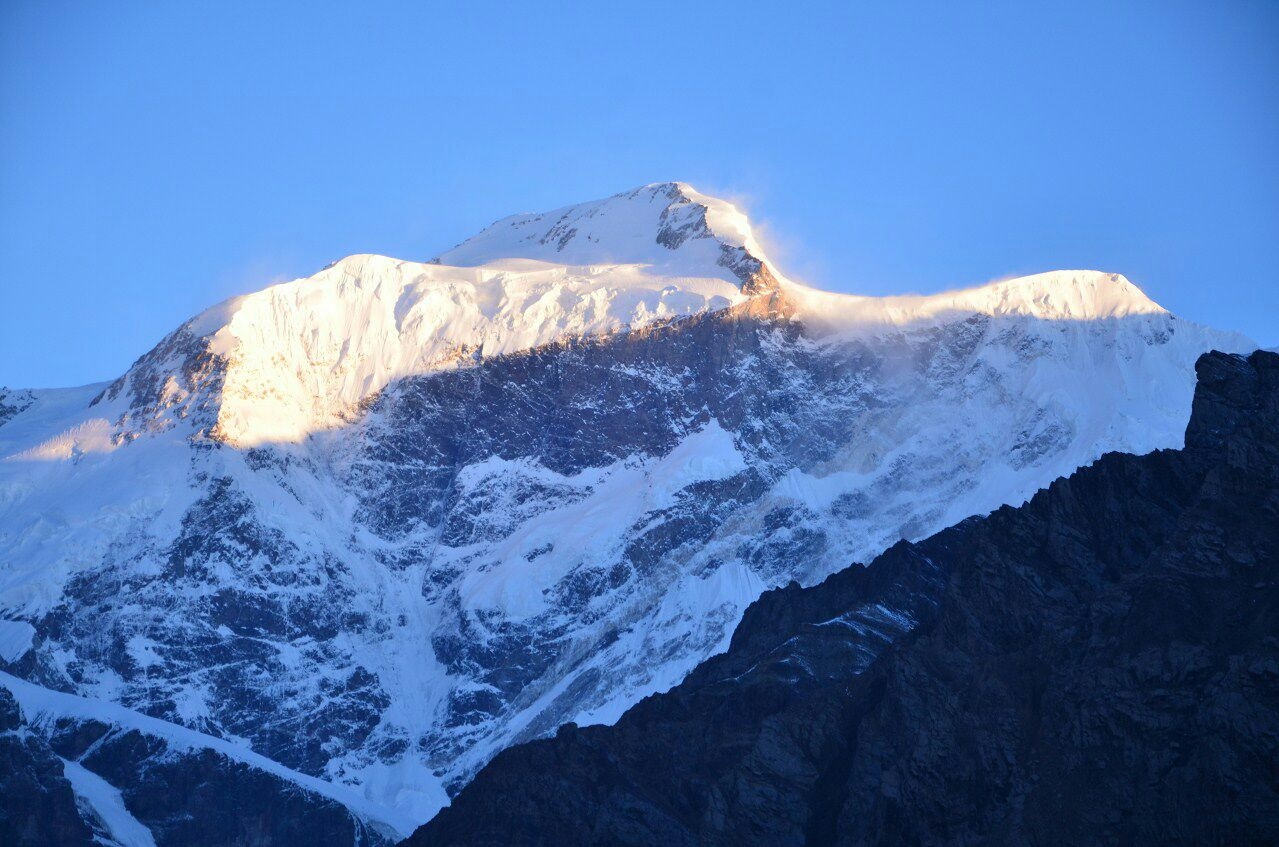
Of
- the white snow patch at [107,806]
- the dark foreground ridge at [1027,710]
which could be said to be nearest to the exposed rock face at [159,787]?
the white snow patch at [107,806]

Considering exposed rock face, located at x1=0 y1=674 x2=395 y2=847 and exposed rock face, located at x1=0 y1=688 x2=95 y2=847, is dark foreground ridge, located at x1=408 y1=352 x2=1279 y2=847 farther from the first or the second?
exposed rock face, located at x1=0 y1=674 x2=395 y2=847

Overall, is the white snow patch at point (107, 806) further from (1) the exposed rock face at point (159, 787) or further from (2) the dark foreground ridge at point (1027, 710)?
(2) the dark foreground ridge at point (1027, 710)

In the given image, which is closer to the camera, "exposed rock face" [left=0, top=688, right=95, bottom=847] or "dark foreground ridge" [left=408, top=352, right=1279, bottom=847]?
"dark foreground ridge" [left=408, top=352, right=1279, bottom=847]

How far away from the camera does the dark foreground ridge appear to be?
118m

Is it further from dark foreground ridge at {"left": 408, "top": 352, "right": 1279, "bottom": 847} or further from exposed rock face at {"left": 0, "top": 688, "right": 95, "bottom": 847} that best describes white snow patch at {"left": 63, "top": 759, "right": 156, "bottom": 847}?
dark foreground ridge at {"left": 408, "top": 352, "right": 1279, "bottom": 847}

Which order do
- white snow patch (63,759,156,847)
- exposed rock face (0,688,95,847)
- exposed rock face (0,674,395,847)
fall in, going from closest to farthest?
exposed rock face (0,688,95,847)
white snow patch (63,759,156,847)
exposed rock face (0,674,395,847)

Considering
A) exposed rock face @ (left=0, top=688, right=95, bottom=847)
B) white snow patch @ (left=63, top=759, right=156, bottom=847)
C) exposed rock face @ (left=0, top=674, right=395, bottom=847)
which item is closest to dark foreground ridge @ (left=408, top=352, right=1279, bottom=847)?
exposed rock face @ (left=0, top=688, right=95, bottom=847)

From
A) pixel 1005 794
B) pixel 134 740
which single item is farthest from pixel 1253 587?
pixel 134 740

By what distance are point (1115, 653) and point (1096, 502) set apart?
19.1m

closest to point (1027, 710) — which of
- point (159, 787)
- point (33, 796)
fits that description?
point (33, 796)

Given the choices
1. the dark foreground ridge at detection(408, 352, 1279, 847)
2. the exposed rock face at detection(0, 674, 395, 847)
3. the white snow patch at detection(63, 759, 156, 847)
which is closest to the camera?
the dark foreground ridge at detection(408, 352, 1279, 847)

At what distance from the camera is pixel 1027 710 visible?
128 m

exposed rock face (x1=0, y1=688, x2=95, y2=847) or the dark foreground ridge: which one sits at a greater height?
exposed rock face (x1=0, y1=688, x2=95, y2=847)

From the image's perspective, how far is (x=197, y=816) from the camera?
627 ft
